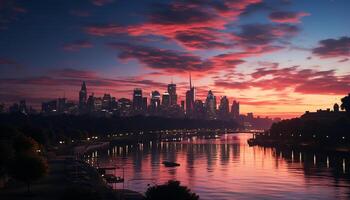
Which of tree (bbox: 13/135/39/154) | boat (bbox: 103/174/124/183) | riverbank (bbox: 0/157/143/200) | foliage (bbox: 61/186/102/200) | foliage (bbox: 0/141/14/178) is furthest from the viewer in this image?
tree (bbox: 13/135/39/154)

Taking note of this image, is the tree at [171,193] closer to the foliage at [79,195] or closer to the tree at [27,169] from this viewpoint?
the foliage at [79,195]

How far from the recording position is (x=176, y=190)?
153ft

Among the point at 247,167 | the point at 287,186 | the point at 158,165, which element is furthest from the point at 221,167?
the point at 287,186

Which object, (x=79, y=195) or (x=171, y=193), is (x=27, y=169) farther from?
(x=171, y=193)

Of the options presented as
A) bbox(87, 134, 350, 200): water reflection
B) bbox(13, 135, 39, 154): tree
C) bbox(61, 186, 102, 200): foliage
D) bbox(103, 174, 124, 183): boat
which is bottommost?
bbox(87, 134, 350, 200): water reflection

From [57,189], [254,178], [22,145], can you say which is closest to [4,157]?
[57,189]

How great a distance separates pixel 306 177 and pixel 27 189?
235ft

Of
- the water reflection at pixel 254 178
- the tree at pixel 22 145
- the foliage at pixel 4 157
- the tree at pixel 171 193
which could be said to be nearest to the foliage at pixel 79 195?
the tree at pixel 171 193

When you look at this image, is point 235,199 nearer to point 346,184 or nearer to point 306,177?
point 346,184

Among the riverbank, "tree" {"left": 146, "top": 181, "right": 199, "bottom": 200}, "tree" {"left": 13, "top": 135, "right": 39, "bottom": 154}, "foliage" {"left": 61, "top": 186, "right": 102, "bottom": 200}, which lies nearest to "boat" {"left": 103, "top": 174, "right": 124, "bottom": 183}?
the riverbank

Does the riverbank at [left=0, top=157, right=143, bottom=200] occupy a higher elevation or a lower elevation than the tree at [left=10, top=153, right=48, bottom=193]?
lower

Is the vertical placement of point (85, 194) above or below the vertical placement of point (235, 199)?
above

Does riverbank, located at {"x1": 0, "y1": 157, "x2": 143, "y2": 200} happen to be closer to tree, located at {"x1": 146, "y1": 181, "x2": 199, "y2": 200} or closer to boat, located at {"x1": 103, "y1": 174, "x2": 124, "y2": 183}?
boat, located at {"x1": 103, "y1": 174, "x2": 124, "y2": 183}

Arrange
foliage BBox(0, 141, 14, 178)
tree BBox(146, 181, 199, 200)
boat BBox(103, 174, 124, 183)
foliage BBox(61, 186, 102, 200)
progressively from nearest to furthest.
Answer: tree BBox(146, 181, 199, 200) < foliage BBox(61, 186, 102, 200) < foliage BBox(0, 141, 14, 178) < boat BBox(103, 174, 124, 183)
